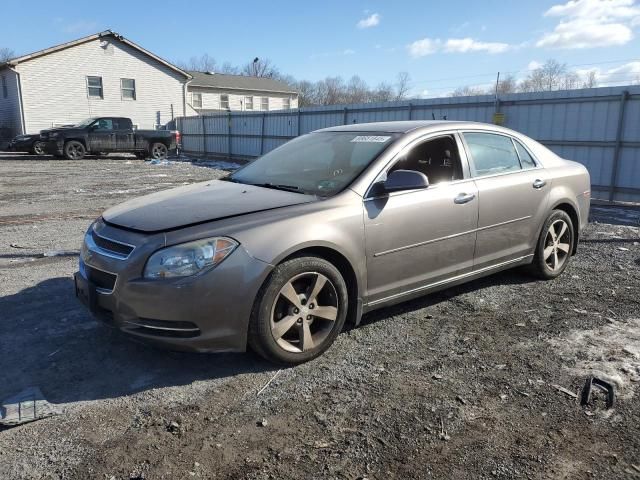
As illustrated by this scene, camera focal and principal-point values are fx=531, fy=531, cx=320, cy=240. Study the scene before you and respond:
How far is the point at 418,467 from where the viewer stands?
2.51m

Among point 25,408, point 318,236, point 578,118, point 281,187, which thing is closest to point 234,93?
point 578,118

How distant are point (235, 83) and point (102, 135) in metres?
21.2

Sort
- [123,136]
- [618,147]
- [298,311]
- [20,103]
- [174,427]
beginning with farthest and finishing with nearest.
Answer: [20,103] < [123,136] < [618,147] < [298,311] < [174,427]

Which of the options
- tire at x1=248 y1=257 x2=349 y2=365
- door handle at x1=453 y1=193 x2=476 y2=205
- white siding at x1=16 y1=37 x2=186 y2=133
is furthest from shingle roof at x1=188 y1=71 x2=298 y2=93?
tire at x1=248 y1=257 x2=349 y2=365

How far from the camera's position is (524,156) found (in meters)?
5.12

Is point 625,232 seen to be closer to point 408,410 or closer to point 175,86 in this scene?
point 408,410

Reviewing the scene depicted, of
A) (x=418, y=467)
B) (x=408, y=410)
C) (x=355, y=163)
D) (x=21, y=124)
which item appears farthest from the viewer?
(x=21, y=124)

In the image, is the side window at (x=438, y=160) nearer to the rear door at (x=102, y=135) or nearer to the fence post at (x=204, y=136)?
the rear door at (x=102, y=135)

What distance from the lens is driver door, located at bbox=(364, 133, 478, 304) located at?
3.82m

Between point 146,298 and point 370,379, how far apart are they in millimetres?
1466

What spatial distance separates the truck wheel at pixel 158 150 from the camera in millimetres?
23672

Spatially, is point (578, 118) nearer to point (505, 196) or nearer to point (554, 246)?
point (554, 246)

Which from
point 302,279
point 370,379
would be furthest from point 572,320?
point 302,279

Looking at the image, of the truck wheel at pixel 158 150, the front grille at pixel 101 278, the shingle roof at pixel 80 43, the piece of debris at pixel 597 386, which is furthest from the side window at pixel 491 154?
the shingle roof at pixel 80 43
